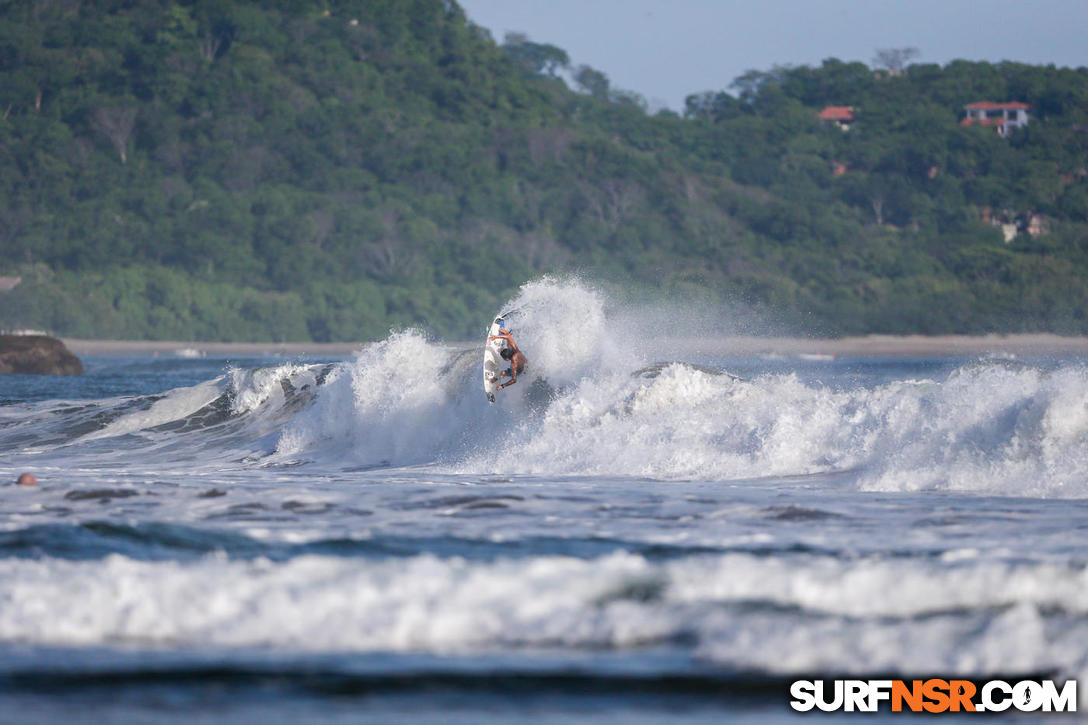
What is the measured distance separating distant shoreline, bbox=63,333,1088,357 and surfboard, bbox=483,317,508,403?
177ft

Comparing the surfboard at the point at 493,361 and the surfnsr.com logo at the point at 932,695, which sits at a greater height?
the surfboard at the point at 493,361

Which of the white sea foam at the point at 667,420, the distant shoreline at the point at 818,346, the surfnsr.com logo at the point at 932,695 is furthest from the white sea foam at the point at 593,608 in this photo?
the distant shoreline at the point at 818,346

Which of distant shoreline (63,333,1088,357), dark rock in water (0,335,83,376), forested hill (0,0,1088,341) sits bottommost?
distant shoreline (63,333,1088,357)

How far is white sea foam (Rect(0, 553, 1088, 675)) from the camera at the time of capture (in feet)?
26.4

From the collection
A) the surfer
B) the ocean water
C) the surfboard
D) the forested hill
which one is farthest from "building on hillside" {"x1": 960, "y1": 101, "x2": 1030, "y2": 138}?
the ocean water

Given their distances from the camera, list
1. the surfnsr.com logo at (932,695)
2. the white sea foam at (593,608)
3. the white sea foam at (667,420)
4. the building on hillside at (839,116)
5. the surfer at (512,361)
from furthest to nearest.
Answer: the building on hillside at (839,116) → the surfer at (512,361) → the white sea foam at (667,420) → the white sea foam at (593,608) → the surfnsr.com logo at (932,695)

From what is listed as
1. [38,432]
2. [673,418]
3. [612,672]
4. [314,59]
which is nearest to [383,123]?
[314,59]

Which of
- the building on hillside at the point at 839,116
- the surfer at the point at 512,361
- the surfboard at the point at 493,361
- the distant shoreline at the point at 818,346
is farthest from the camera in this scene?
the building on hillside at the point at 839,116

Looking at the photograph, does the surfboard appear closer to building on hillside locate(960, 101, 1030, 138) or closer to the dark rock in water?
the dark rock in water

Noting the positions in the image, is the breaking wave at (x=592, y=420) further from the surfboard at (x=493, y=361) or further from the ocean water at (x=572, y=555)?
the surfboard at (x=493, y=361)

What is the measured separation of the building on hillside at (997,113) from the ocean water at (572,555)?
118852mm

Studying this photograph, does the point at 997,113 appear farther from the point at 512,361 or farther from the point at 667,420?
the point at 667,420

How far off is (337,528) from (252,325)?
91.6 metres

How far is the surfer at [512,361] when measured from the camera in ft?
70.9
